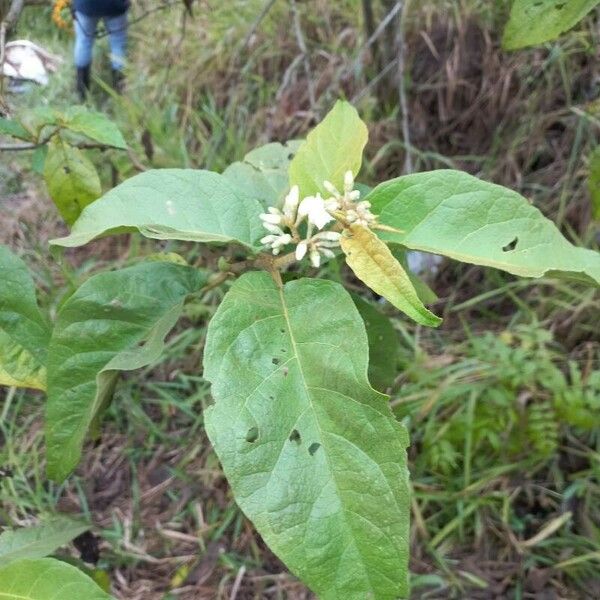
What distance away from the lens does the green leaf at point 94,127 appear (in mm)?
1163

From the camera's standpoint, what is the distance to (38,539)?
1.09m

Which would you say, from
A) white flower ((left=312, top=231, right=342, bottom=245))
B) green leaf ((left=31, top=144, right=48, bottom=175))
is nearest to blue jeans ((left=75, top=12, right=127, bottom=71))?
green leaf ((left=31, top=144, right=48, bottom=175))

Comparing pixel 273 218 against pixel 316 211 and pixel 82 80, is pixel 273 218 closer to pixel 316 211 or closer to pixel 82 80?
pixel 316 211

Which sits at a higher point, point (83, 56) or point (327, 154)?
point (327, 154)

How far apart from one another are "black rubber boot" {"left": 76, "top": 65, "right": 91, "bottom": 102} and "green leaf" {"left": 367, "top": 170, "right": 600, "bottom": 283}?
10.9 feet

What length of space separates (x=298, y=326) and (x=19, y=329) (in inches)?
15.6

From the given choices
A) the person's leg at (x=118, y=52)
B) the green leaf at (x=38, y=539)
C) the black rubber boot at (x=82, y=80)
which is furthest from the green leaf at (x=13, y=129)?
the person's leg at (x=118, y=52)

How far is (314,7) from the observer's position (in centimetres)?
314

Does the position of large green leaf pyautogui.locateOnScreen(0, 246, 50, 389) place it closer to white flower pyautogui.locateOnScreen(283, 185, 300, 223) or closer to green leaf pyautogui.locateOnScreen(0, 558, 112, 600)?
green leaf pyautogui.locateOnScreen(0, 558, 112, 600)

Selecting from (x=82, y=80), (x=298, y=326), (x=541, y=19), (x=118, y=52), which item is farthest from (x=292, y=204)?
(x=118, y=52)

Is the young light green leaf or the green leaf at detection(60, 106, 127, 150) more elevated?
the young light green leaf

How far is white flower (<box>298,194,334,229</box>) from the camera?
0.69 meters

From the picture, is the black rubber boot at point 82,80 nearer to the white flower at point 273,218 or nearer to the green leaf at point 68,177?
the green leaf at point 68,177

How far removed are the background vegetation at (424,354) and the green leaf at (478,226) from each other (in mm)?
717
